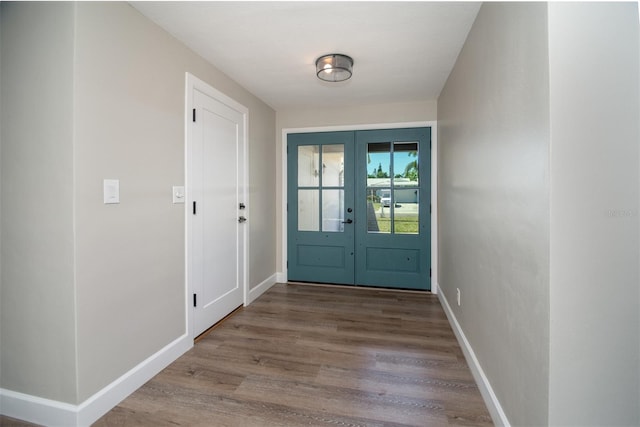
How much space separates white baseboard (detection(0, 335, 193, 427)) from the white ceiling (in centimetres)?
223

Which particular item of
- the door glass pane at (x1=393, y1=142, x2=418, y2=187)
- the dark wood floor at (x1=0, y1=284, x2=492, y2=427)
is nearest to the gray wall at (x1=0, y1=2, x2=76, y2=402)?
the dark wood floor at (x1=0, y1=284, x2=492, y2=427)

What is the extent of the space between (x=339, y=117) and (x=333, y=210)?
118 cm

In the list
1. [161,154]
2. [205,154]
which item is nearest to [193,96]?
[205,154]

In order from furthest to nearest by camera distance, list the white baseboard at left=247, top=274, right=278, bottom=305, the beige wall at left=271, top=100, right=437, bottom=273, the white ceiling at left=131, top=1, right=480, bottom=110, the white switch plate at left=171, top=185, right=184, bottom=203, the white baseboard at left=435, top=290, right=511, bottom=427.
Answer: the beige wall at left=271, top=100, right=437, bottom=273 → the white baseboard at left=247, top=274, right=278, bottom=305 → the white switch plate at left=171, top=185, right=184, bottom=203 → the white ceiling at left=131, top=1, right=480, bottom=110 → the white baseboard at left=435, top=290, right=511, bottom=427

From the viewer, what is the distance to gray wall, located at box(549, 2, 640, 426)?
3.29 ft

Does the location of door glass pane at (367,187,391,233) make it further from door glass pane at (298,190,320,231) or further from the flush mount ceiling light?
the flush mount ceiling light

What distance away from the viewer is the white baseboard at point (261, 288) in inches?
134

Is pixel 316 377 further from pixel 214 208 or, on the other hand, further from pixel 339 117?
pixel 339 117

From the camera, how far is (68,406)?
1.54 metres

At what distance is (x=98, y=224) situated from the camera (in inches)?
63.6

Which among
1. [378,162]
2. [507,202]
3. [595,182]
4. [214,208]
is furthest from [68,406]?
[378,162]

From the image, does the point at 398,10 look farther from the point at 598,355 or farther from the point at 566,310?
the point at 598,355

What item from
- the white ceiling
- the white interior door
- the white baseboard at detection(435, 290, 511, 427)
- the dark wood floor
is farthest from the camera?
the white interior door

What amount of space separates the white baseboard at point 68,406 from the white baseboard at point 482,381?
2.03 metres
